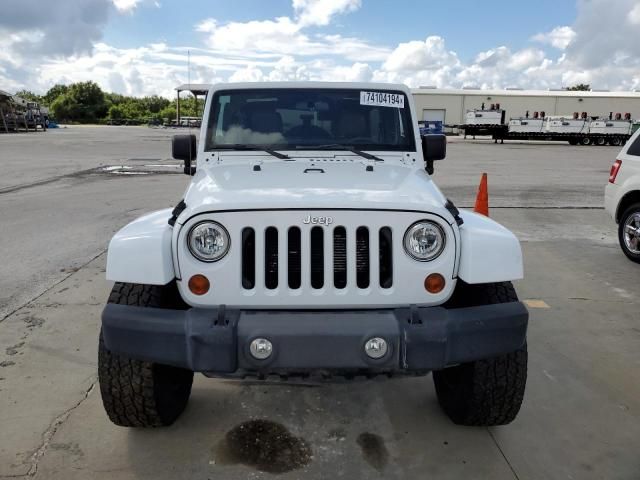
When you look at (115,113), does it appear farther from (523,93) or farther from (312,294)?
(312,294)

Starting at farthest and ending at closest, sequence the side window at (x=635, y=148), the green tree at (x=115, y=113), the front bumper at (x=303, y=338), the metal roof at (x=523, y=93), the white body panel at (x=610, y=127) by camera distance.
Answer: the green tree at (x=115, y=113) → the metal roof at (x=523, y=93) → the white body panel at (x=610, y=127) → the side window at (x=635, y=148) → the front bumper at (x=303, y=338)

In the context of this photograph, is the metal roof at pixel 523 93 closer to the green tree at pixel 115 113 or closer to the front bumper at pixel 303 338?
the front bumper at pixel 303 338

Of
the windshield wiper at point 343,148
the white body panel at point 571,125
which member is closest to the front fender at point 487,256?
the windshield wiper at point 343,148

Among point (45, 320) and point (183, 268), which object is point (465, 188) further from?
point (183, 268)

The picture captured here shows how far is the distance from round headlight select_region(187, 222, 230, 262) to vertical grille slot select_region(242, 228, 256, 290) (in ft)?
0.28

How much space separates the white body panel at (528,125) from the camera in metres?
33.8

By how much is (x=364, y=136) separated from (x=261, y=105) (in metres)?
0.75

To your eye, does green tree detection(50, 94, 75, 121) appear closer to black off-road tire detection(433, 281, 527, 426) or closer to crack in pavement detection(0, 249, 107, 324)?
crack in pavement detection(0, 249, 107, 324)

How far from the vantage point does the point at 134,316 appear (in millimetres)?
2414

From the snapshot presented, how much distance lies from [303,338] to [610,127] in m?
35.9

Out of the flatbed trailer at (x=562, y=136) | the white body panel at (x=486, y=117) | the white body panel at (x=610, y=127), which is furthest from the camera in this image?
the white body panel at (x=486, y=117)

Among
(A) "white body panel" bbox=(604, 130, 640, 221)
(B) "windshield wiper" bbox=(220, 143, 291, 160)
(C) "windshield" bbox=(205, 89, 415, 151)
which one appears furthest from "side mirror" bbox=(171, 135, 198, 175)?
(A) "white body panel" bbox=(604, 130, 640, 221)

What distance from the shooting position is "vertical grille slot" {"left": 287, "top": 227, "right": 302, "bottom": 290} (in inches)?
98.8

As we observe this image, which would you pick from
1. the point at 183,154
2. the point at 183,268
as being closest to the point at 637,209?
the point at 183,154
